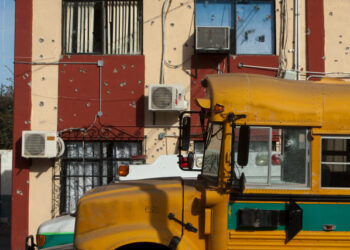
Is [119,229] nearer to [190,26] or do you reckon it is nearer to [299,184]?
[299,184]

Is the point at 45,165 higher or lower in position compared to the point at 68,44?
lower

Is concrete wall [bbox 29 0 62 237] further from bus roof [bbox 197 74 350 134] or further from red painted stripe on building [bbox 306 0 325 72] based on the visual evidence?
bus roof [bbox 197 74 350 134]

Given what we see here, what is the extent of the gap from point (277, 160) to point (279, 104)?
1.83 feet

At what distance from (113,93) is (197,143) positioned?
2.31 metres

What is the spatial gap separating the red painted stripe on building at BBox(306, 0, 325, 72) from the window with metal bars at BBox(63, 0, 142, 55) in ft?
13.2

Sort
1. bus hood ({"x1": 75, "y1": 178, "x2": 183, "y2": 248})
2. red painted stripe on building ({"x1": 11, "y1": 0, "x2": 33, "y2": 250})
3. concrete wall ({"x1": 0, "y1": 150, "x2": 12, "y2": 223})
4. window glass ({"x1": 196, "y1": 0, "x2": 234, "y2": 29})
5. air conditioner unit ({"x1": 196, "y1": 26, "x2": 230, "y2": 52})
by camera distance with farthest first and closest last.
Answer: concrete wall ({"x1": 0, "y1": 150, "x2": 12, "y2": 223}) < window glass ({"x1": 196, "y1": 0, "x2": 234, "y2": 29}) < red painted stripe on building ({"x1": 11, "y1": 0, "x2": 33, "y2": 250}) < air conditioner unit ({"x1": 196, "y1": 26, "x2": 230, "y2": 52}) < bus hood ({"x1": 75, "y1": 178, "x2": 183, "y2": 248})

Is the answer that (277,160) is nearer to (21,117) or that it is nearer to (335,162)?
(335,162)

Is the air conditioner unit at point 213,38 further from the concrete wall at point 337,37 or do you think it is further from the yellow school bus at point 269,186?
the yellow school bus at point 269,186

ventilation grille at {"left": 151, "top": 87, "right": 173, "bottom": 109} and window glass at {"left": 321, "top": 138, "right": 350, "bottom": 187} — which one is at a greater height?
ventilation grille at {"left": 151, "top": 87, "right": 173, "bottom": 109}

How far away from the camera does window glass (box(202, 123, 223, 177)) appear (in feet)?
13.9

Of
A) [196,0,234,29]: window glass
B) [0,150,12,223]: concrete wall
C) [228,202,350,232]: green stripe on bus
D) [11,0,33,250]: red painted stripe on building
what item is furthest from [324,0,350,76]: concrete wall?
[0,150,12,223]: concrete wall

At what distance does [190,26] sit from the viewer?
32.4 feet

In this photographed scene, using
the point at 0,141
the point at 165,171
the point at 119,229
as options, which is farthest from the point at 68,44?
the point at 0,141

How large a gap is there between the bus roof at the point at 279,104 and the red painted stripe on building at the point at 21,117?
6.71 meters
